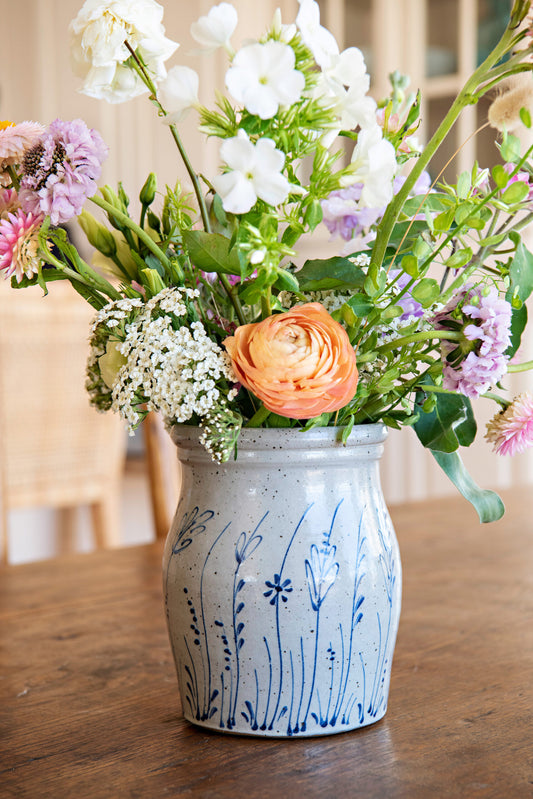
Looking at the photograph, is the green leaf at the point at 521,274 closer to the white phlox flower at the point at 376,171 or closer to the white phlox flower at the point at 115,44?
the white phlox flower at the point at 376,171

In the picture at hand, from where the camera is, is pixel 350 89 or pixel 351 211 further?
pixel 351 211

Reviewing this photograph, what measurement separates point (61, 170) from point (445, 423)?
10.6 inches

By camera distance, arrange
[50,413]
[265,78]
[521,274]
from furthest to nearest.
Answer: [50,413], [521,274], [265,78]

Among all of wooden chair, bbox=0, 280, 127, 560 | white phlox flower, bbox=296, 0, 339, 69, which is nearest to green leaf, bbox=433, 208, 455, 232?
white phlox flower, bbox=296, 0, 339, 69

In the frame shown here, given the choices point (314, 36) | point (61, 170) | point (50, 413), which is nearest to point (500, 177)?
point (314, 36)

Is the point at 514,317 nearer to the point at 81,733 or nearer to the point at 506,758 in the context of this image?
the point at 506,758

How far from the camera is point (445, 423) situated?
537 mm

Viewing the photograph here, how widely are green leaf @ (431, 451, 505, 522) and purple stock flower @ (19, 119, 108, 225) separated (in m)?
0.27

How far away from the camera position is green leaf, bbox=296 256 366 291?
1.62ft

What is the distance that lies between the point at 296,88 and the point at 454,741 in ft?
1.26

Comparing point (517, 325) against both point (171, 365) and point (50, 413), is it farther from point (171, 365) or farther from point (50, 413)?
point (50, 413)

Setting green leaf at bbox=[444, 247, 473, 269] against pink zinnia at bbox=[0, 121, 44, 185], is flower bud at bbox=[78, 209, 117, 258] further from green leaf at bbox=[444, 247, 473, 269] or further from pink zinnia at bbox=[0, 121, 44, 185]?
green leaf at bbox=[444, 247, 473, 269]

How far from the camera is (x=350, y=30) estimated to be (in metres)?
3.05

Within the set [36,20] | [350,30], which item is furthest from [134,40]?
[36,20]
